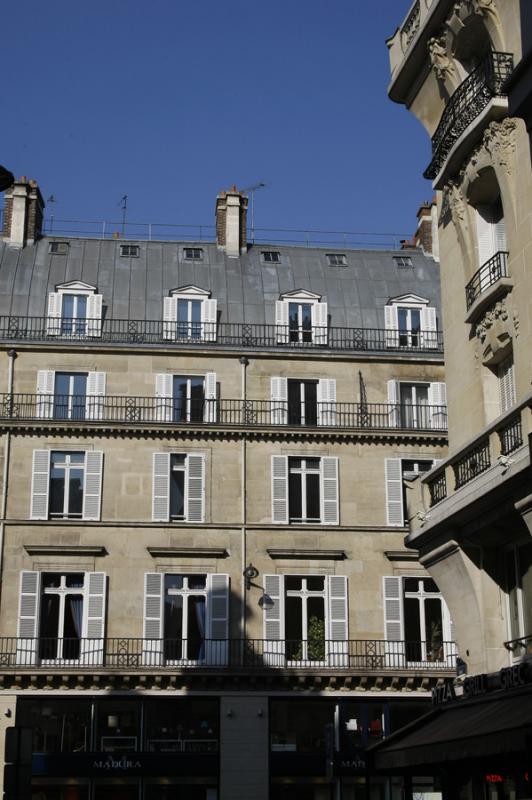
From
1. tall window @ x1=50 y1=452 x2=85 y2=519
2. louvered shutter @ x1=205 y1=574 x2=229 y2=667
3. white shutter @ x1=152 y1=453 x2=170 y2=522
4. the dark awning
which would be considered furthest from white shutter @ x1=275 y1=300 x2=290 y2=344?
the dark awning

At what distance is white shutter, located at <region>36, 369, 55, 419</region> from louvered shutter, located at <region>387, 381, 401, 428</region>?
1174 cm

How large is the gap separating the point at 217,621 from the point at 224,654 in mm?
1090

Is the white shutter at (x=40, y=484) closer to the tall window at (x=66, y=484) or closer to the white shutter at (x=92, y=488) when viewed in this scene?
the tall window at (x=66, y=484)

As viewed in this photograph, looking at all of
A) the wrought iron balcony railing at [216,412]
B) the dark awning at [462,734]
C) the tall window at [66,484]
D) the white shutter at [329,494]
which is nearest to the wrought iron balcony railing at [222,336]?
the wrought iron balcony railing at [216,412]

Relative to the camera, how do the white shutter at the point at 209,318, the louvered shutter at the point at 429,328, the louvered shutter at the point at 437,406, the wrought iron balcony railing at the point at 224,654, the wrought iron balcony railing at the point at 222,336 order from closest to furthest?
1. the wrought iron balcony railing at the point at 224,654
2. the louvered shutter at the point at 437,406
3. the wrought iron balcony railing at the point at 222,336
4. the white shutter at the point at 209,318
5. the louvered shutter at the point at 429,328

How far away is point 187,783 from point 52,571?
8.07 metres

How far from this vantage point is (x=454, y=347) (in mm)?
24219

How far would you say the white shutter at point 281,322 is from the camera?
4619 centimetres

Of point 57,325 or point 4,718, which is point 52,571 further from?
point 57,325

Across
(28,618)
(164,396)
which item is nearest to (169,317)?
(164,396)

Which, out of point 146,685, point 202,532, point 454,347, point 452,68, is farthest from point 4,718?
point 452,68

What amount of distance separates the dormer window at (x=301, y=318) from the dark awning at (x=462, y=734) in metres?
24.5

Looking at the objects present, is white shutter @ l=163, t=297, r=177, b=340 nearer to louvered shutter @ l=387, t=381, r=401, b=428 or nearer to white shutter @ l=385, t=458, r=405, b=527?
louvered shutter @ l=387, t=381, r=401, b=428

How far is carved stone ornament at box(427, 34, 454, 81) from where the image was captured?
23969mm
